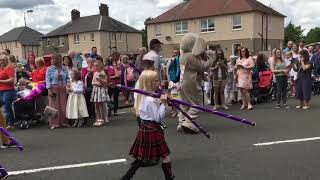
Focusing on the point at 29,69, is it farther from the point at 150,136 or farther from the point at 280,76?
the point at 150,136

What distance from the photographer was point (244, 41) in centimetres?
5250

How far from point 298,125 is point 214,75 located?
360 centimetres

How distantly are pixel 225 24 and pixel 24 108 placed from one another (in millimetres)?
45399

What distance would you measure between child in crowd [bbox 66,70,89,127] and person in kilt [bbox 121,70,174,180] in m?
5.30

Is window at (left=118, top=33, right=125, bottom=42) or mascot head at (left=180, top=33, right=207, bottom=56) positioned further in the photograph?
window at (left=118, top=33, right=125, bottom=42)

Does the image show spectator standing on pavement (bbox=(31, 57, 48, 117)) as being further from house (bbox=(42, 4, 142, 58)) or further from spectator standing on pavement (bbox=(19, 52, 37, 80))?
house (bbox=(42, 4, 142, 58))

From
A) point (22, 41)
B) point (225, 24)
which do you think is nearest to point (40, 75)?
point (225, 24)

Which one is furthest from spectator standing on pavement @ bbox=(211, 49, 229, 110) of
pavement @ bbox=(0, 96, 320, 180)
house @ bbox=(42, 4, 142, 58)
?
house @ bbox=(42, 4, 142, 58)

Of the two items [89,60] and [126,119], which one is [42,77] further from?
[126,119]

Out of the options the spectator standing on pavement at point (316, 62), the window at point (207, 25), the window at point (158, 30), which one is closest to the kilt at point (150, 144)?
the spectator standing on pavement at point (316, 62)

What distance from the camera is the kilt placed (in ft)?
19.1

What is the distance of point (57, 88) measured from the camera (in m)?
11.1

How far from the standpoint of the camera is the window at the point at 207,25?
184 ft

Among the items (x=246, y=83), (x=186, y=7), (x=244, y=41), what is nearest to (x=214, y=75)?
(x=246, y=83)
